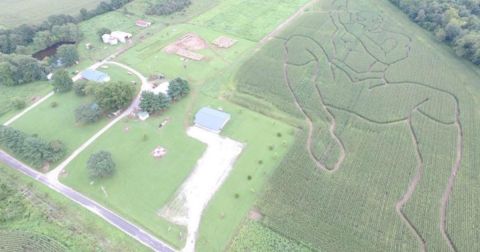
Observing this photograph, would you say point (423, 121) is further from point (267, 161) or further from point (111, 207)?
point (111, 207)

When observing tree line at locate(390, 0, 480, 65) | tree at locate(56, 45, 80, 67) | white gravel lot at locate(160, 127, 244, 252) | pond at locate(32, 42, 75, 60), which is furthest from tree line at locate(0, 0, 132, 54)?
tree line at locate(390, 0, 480, 65)

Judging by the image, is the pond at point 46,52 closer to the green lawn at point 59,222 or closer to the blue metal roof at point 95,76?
the blue metal roof at point 95,76

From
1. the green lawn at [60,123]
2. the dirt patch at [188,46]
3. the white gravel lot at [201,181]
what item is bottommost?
the white gravel lot at [201,181]

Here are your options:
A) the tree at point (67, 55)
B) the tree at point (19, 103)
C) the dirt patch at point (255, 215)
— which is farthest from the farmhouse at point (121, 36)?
the dirt patch at point (255, 215)

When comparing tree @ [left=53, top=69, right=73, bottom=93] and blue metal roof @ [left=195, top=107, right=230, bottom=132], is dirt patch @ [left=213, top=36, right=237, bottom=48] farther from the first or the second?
tree @ [left=53, top=69, right=73, bottom=93]

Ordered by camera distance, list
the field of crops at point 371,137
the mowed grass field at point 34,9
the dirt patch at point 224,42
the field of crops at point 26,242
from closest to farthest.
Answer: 1. the field of crops at point 26,242
2. the field of crops at point 371,137
3. the dirt patch at point 224,42
4. the mowed grass field at point 34,9

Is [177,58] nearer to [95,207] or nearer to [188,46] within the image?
[188,46]
